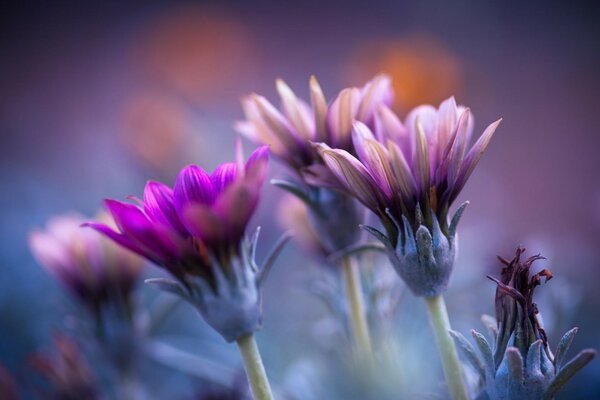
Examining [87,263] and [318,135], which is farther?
[87,263]

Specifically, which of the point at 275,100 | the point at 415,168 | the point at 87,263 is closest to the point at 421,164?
the point at 415,168

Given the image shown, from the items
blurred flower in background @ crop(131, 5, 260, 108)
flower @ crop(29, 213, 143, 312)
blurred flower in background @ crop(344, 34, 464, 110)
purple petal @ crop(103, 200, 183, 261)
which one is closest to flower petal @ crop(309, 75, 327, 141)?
purple petal @ crop(103, 200, 183, 261)

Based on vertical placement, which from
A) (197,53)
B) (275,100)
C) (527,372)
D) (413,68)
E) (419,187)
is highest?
(197,53)

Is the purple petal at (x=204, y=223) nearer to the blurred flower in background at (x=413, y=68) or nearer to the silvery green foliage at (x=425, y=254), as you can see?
the silvery green foliage at (x=425, y=254)

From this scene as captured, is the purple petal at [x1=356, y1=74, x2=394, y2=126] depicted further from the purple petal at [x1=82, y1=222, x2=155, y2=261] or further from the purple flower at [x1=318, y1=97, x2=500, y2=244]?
the purple petal at [x1=82, y1=222, x2=155, y2=261]

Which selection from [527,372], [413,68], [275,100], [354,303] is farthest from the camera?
[275,100]

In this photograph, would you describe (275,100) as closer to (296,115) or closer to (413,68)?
(413,68)

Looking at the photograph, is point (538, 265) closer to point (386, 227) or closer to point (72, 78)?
point (386, 227)
